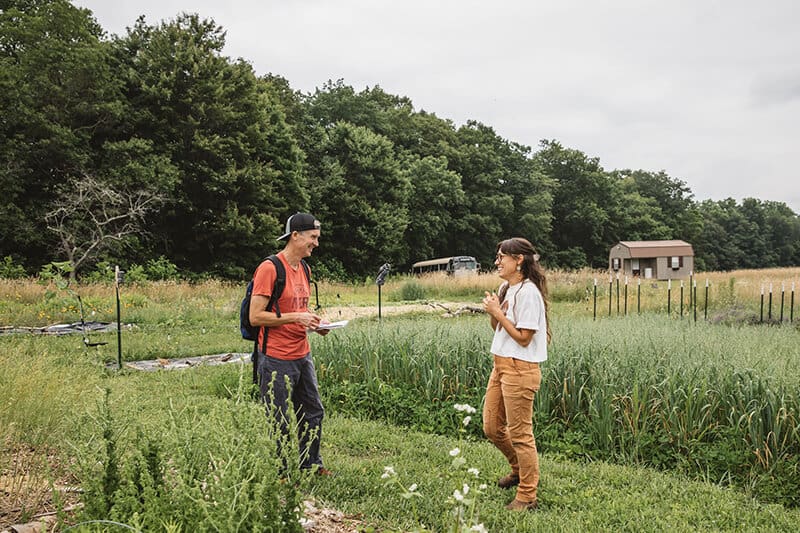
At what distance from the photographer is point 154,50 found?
28562 mm

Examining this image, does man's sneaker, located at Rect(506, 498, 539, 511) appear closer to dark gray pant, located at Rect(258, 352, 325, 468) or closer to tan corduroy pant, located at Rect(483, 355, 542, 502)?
tan corduroy pant, located at Rect(483, 355, 542, 502)

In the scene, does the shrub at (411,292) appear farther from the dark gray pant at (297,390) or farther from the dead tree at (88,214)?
the dark gray pant at (297,390)

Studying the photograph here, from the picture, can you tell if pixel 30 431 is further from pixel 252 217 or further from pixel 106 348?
pixel 252 217

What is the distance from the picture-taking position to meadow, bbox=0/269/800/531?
274cm

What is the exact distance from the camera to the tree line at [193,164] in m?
24.1

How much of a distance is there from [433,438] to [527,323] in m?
2.11

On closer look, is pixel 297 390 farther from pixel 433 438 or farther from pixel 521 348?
pixel 433 438

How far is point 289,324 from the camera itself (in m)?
4.03

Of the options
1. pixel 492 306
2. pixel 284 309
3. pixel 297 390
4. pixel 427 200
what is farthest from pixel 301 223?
pixel 427 200

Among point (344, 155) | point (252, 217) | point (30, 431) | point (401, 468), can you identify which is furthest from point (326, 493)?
point (344, 155)

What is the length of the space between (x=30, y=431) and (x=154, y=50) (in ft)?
93.0

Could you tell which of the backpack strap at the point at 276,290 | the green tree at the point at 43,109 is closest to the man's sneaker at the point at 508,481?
the backpack strap at the point at 276,290

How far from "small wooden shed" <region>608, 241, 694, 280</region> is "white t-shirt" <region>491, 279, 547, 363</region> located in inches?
1688

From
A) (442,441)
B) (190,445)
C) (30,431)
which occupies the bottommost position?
(442,441)
